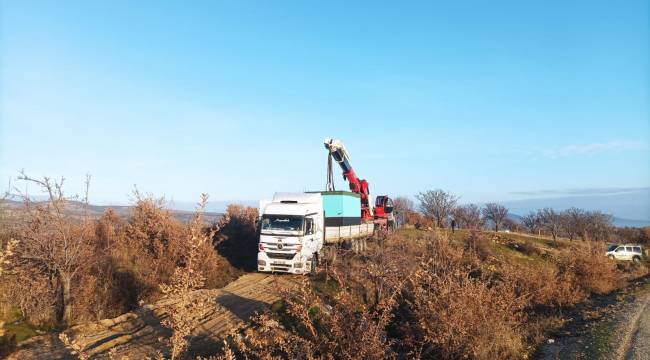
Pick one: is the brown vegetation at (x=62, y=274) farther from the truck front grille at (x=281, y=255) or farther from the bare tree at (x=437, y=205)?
the bare tree at (x=437, y=205)

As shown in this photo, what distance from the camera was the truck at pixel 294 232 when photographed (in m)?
16.8

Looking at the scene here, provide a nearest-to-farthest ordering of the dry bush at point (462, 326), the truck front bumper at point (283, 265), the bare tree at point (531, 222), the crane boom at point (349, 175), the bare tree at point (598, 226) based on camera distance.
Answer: the dry bush at point (462, 326)
the truck front bumper at point (283, 265)
the crane boom at point (349, 175)
the bare tree at point (598, 226)
the bare tree at point (531, 222)

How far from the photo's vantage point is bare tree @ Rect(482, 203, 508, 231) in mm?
70312

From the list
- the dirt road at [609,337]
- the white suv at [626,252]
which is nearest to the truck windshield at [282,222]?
the dirt road at [609,337]

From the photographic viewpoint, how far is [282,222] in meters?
17.5

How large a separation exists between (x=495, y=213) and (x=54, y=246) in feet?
232

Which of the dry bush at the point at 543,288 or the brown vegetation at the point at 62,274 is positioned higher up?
the brown vegetation at the point at 62,274

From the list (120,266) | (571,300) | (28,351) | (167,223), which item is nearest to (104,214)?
(167,223)

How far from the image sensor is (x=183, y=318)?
5.17 m

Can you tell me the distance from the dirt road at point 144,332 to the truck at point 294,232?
8.47 feet

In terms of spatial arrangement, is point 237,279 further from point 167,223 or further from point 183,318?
point 183,318

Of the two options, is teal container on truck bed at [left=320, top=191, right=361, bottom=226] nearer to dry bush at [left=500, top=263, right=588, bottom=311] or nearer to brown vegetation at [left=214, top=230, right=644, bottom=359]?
brown vegetation at [left=214, top=230, right=644, bottom=359]

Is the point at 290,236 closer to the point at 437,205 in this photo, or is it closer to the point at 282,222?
the point at 282,222

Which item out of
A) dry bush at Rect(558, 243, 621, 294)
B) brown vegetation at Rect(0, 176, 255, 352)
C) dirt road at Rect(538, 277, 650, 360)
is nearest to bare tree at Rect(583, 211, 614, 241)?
A: dry bush at Rect(558, 243, 621, 294)
